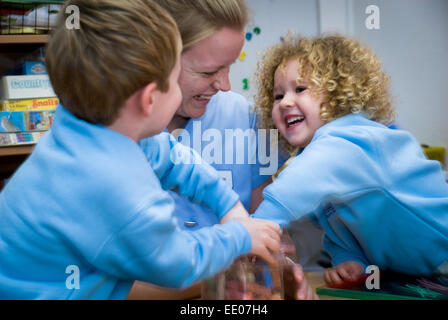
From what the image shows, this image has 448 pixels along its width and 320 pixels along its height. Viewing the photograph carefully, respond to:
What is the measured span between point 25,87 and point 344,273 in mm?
896

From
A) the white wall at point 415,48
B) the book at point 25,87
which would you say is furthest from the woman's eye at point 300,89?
the book at point 25,87

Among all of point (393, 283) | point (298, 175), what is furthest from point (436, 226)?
point (298, 175)

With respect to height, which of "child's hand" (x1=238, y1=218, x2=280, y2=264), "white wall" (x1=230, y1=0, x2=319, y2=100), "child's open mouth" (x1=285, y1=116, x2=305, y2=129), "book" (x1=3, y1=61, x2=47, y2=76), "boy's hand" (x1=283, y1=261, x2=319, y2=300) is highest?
"white wall" (x1=230, y1=0, x2=319, y2=100)

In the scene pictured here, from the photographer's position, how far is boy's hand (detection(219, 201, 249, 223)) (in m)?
0.56

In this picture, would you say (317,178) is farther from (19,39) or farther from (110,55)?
(19,39)

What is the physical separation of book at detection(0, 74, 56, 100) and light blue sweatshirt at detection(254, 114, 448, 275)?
74 centimetres

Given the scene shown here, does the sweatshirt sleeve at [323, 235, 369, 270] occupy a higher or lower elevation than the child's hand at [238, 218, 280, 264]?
lower

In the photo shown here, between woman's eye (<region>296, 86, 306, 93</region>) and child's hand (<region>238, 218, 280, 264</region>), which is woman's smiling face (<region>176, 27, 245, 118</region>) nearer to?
woman's eye (<region>296, 86, 306, 93</region>)

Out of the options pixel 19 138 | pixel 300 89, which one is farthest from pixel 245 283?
pixel 19 138

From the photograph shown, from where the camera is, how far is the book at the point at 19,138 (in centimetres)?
107

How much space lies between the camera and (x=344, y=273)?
583mm

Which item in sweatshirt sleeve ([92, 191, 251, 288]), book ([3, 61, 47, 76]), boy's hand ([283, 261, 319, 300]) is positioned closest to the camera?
sweatshirt sleeve ([92, 191, 251, 288])

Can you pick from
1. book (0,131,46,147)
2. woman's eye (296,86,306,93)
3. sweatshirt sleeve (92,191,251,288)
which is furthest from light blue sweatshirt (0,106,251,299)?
book (0,131,46,147)
